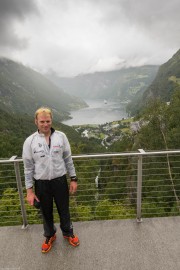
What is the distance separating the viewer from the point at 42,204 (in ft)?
10.8

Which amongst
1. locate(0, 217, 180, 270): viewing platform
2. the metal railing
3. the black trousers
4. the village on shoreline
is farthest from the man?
the village on shoreline

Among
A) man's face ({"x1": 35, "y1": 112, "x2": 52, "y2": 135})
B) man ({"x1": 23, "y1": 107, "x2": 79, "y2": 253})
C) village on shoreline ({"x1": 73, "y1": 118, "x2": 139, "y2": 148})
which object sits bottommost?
village on shoreline ({"x1": 73, "y1": 118, "x2": 139, "y2": 148})

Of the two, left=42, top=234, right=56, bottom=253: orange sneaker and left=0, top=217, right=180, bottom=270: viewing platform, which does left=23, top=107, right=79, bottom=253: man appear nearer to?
left=42, top=234, right=56, bottom=253: orange sneaker

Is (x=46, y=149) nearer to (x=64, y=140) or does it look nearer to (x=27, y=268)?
(x=64, y=140)

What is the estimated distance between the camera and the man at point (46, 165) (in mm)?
3070

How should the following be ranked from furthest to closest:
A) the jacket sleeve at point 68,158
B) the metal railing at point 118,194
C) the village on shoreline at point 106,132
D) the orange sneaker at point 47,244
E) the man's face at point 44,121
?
1. the village on shoreline at point 106,132
2. the metal railing at point 118,194
3. the orange sneaker at point 47,244
4. the jacket sleeve at point 68,158
5. the man's face at point 44,121

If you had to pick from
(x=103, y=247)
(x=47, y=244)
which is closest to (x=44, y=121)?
(x=47, y=244)

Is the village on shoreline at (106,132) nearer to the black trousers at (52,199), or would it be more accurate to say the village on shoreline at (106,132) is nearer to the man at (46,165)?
the black trousers at (52,199)

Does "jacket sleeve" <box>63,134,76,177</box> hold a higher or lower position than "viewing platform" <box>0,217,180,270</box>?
higher

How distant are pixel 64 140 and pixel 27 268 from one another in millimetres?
1737

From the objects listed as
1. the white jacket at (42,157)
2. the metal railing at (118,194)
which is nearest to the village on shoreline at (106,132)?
the metal railing at (118,194)

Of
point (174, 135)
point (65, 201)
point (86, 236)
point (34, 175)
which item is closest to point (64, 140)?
point (34, 175)

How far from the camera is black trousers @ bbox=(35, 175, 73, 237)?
3193 millimetres

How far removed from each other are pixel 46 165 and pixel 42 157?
0.12 meters
